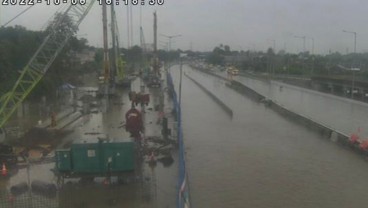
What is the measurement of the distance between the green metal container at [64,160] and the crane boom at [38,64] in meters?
7.80

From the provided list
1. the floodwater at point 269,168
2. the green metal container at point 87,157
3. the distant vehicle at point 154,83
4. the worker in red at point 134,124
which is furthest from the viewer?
the distant vehicle at point 154,83

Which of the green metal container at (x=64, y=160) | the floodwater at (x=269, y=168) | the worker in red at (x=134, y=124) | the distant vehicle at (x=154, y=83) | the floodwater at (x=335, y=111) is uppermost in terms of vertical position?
the worker in red at (x=134, y=124)

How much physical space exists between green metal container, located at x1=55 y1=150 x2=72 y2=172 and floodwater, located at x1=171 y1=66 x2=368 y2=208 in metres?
3.54

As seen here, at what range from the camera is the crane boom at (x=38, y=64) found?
22.4 metres

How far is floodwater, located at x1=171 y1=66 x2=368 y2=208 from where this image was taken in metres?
13.2

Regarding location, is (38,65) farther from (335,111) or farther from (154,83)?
(154,83)

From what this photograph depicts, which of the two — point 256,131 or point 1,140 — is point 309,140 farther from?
point 1,140

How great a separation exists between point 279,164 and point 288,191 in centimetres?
340

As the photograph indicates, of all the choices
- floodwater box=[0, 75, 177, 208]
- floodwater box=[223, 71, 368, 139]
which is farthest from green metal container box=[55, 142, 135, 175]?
floodwater box=[223, 71, 368, 139]

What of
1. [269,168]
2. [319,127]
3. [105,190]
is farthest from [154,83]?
[105,190]

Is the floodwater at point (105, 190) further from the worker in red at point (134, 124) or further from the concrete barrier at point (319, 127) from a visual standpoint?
the concrete barrier at point (319, 127)

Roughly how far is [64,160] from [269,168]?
6.75m

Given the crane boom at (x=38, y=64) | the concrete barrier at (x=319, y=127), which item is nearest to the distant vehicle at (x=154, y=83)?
the concrete barrier at (x=319, y=127)

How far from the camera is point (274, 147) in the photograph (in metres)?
20.5
